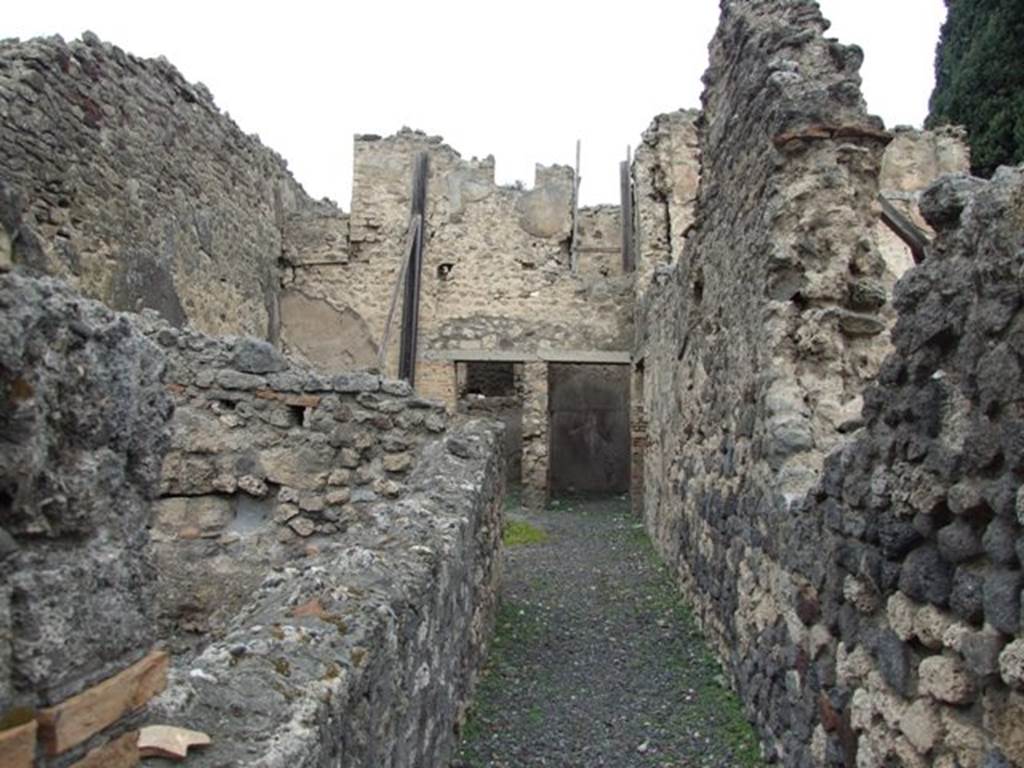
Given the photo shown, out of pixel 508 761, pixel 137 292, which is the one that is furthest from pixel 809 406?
pixel 137 292

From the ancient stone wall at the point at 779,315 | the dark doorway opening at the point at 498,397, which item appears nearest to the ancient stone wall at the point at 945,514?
the ancient stone wall at the point at 779,315

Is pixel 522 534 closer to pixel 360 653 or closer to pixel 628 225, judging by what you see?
pixel 628 225

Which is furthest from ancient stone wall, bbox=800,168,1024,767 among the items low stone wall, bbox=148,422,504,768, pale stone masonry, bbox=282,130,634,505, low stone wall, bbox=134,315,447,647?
pale stone masonry, bbox=282,130,634,505

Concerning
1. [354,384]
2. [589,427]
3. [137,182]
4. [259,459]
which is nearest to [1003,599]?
[354,384]

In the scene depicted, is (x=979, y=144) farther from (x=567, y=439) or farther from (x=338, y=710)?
(x=338, y=710)

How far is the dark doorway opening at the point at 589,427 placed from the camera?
50.3 ft

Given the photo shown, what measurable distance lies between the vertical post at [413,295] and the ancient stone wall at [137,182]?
75.1 inches

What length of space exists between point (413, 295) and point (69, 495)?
11.5 m

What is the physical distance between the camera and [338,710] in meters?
1.98

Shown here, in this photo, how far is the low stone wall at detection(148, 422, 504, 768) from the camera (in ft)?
5.87

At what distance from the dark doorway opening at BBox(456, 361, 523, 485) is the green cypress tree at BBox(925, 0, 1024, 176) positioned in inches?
363

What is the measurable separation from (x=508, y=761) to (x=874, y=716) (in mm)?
1664

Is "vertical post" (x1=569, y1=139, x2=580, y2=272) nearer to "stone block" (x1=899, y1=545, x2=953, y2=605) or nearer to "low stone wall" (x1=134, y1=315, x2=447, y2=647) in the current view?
"low stone wall" (x1=134, y1=315, x2=447, y2=647)

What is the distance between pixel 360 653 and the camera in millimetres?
2227
